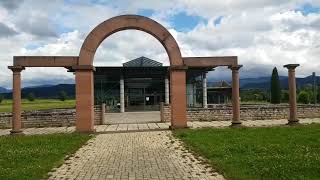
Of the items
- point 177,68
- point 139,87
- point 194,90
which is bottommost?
point 194,90

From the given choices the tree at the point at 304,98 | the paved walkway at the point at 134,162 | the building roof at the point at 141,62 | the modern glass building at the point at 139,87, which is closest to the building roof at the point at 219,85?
the modern glass building at the point at 139,87

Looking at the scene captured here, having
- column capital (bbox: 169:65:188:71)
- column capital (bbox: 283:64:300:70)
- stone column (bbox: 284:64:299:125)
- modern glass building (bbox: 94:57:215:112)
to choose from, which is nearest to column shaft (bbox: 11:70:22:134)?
column capital (bbox: 169:65:188:71)

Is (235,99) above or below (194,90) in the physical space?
below

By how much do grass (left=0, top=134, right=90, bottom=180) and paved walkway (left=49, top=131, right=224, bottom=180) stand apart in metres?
0.37

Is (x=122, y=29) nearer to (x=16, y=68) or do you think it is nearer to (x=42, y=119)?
(x=16, y=68)

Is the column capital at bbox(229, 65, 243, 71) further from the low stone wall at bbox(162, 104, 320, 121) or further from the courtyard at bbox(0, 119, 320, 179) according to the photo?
the low stone wall at bbox(162, 104, 320, 121)

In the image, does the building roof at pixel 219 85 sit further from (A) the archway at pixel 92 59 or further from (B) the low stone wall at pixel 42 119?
A: (A) the archway at pixel 92 59

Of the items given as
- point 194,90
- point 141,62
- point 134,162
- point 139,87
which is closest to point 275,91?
point 194,90

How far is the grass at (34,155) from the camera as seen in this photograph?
1046 cm

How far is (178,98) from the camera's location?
22.5 metres

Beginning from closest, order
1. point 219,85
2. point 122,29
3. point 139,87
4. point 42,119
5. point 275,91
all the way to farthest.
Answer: point 122,29 → point 42,119 → point 139,87 → point 275,91 → point 219,85

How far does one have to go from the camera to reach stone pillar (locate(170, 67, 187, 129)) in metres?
22.3

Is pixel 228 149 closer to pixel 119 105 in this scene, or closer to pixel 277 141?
pixel 277 141

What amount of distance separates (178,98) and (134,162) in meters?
10.7
